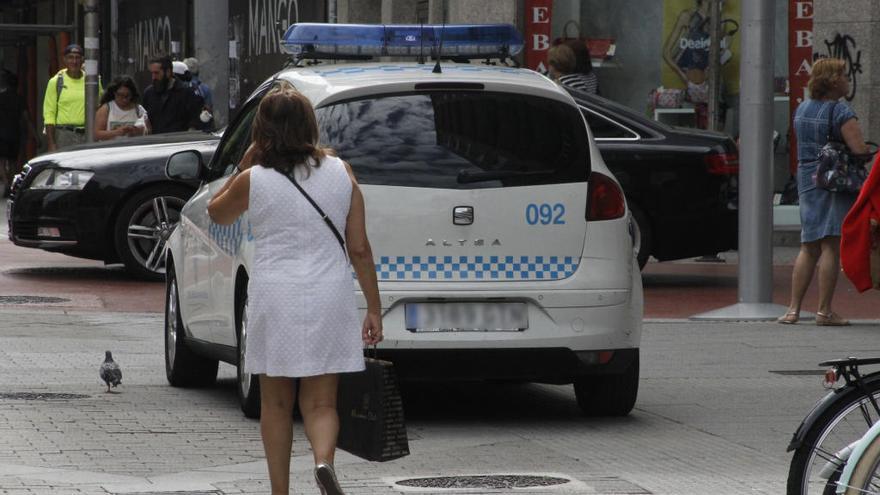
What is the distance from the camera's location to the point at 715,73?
21.2 m

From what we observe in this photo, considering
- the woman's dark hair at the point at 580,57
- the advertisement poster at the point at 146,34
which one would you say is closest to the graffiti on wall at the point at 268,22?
the advertisement poster at the point at 146,34

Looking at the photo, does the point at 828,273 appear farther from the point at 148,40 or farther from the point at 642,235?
the point at 148,40

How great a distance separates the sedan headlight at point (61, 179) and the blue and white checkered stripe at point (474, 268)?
309 inches

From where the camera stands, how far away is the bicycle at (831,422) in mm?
5797

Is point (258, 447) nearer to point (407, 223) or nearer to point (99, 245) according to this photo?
point (407, 223)

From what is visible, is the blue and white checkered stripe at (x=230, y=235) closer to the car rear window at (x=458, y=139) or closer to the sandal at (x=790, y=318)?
the car rear window at (x=458, y=139)

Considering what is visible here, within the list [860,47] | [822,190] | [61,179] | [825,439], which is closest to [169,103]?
[61,179]

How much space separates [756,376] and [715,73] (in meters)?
10.4

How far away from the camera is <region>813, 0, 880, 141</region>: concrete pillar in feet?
65.0

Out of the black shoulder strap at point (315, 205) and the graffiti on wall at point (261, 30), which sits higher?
the graffiti on wall at point (261, 30)

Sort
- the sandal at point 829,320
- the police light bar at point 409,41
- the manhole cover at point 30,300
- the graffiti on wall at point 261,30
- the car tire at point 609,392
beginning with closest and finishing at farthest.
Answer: the car tire at point 609,392 → the police light bar at point 409,41 → the sandal at point 829,320 → the manhole cover at point 30,300 → the graffiti on wall at point 261,30

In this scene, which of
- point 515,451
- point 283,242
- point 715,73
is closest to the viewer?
point 283,242

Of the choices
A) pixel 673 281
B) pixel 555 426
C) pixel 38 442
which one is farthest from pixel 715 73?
pixel 38 442

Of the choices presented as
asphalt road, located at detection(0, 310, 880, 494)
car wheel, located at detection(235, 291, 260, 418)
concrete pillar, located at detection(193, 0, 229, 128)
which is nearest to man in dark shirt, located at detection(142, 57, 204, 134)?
concrete pillar, located at detection(193, 0, 229, 128)
